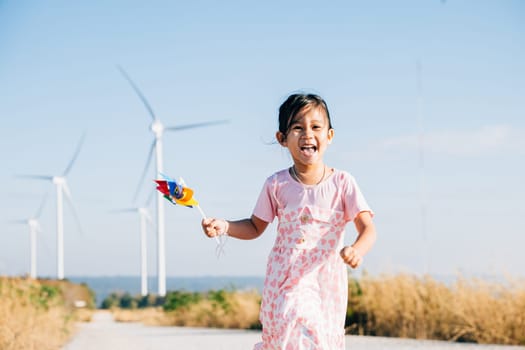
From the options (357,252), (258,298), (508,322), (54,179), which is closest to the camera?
(357,252)

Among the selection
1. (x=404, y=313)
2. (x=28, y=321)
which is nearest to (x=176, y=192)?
(x=28, y=321)

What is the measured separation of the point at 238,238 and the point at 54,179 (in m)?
27.2

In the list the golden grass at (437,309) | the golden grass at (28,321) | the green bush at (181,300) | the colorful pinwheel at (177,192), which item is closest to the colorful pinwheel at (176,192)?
the colorful pinwheel at (177,192)

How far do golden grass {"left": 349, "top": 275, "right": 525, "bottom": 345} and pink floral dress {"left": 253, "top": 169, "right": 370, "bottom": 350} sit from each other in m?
6.44

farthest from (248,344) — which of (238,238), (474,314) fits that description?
(238,238)

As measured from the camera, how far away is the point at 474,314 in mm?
10352

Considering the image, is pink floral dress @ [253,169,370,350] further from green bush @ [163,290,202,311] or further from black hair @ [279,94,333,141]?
green bush @ [163,290,202,311]

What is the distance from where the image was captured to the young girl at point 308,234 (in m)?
3.87

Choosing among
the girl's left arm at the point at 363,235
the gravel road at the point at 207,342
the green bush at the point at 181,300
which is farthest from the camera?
the green bush at the point at 181,300

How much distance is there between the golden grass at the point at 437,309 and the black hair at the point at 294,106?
21.5 ft

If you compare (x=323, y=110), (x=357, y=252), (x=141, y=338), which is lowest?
(x=141, y=338)

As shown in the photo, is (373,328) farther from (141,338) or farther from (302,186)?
(302,186)

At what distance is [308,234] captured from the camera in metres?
3.99

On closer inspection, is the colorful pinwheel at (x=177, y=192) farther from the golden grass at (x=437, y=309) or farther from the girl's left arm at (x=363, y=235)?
the golden grass at (x=437, y=309)
